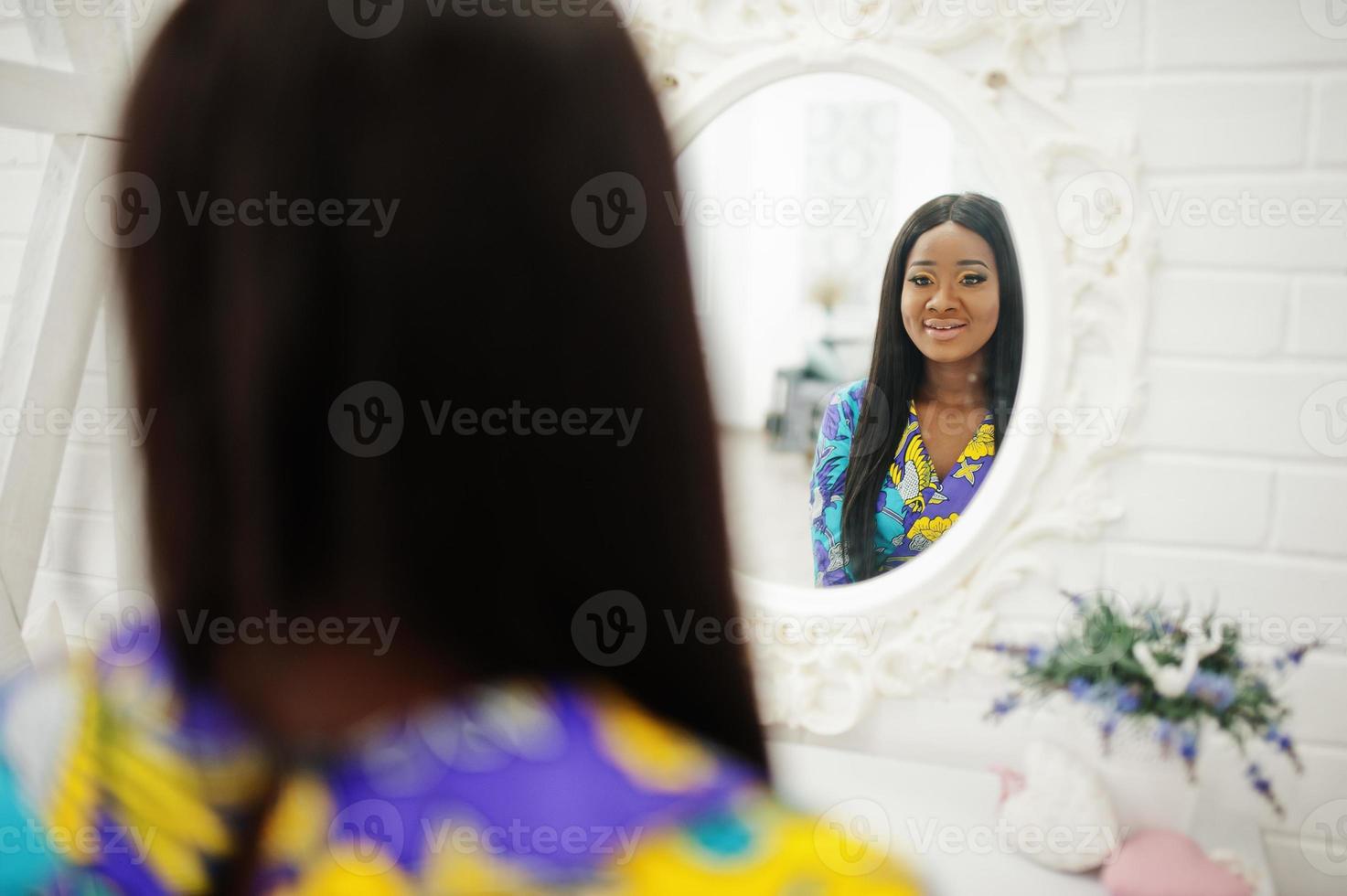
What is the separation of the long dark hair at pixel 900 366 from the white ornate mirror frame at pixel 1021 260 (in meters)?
0.03

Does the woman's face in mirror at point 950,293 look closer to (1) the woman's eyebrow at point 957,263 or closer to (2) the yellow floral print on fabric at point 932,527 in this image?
(1) the woman's eyebrow at point 957,263

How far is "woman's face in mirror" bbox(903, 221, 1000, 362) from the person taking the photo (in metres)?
1.09

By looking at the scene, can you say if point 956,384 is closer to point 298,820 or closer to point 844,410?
point 844,410

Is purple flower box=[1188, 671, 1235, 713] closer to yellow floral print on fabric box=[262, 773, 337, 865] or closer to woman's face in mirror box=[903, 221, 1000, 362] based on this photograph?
woman's face in mirror box=[903, 221, 1000, 362]

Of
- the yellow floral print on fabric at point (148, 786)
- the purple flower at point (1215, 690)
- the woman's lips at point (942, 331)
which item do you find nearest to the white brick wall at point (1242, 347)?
the purple flower at point (1215, 690)

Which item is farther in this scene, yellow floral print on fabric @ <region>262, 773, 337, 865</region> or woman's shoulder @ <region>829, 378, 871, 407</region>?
woman's shoulder @ <region>829, 378, 871, 407</region>

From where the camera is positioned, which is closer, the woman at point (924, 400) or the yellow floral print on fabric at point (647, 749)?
the yellow floral print on fabric at point (647, 749)

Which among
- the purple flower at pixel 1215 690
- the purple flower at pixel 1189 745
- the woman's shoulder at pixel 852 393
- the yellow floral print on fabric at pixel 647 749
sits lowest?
the purple flower at pixel 1189 745

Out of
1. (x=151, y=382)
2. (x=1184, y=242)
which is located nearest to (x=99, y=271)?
(x=151, y=382)

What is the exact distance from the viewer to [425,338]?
0.89 feet

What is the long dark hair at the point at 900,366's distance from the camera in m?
1.07

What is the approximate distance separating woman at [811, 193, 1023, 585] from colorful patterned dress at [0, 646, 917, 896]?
91 cm

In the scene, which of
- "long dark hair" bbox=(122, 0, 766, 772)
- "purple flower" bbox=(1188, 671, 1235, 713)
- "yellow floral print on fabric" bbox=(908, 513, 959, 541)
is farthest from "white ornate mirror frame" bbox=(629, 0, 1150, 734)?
"long dark hair" bbox=(122, 0, 766, 772)

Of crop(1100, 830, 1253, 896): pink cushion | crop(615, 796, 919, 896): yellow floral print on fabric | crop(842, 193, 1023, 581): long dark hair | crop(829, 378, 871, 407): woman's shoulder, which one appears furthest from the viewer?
crop(829, 378, 871, 407): woman's shoulder
